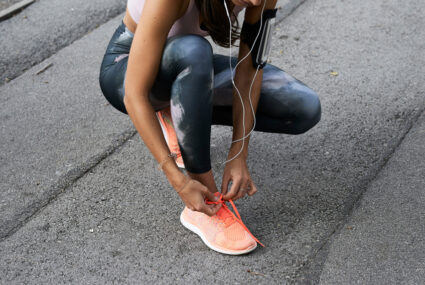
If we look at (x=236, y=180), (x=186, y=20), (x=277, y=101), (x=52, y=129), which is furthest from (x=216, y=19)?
(x=52, y=129)

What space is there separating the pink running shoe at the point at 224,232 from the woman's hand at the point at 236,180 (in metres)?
0.04

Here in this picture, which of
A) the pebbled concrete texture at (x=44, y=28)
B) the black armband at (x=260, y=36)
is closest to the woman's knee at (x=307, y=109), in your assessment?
the black armband at (x=260, y=36)

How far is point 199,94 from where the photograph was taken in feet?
5.68

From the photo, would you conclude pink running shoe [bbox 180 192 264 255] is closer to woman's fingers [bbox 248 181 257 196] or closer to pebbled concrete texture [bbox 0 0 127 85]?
woman's fingers [bbox 248 181 257 196]

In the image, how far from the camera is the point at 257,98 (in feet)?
6.48

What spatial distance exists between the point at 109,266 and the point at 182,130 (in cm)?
54

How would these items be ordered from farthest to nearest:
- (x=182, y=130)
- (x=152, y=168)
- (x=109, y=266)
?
(x=152, y=168) < (x=109, y=266) < (x=182, y=130)

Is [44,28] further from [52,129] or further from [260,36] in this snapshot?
[260,36]

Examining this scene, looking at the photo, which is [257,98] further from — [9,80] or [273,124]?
[9,80]

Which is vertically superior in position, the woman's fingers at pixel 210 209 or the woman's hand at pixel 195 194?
the woman's hand at pixel 195 194

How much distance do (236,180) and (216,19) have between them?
0.53m

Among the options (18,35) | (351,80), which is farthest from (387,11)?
(18,35)

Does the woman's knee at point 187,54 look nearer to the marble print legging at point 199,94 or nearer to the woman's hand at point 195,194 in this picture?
the marble print legging at point 199,94

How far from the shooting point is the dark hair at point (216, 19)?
173 cm
